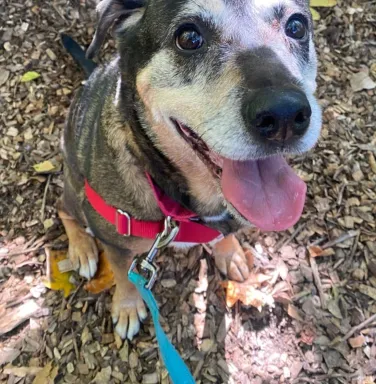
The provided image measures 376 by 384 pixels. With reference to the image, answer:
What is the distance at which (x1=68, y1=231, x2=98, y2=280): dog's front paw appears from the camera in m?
3.64

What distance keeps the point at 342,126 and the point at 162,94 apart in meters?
2.46

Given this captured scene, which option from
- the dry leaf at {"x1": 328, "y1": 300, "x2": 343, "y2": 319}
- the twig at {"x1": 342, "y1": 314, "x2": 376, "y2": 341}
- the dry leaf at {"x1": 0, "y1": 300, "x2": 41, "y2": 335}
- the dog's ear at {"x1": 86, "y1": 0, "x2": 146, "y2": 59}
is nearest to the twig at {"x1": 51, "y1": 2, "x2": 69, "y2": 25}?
the dog's ear at {"x1": 86, "y1": 0, "x2": 146, "y2": 59}

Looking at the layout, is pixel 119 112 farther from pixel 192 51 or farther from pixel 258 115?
pixel 258 115

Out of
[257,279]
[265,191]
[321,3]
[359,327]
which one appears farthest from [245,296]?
[321,3]

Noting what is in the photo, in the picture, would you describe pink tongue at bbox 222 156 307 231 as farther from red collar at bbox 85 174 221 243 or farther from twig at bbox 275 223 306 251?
twig at bbox 275 223 306 251

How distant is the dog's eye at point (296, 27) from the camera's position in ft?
7.95

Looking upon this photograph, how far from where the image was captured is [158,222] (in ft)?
8.88

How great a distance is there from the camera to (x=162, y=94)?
226 centimetres

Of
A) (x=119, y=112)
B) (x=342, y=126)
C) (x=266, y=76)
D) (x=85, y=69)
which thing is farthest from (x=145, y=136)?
(x=342, y=126)

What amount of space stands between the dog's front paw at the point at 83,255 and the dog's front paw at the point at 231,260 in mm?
942

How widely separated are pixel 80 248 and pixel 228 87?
2063 millimetres

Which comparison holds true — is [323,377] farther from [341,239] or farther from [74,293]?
[74,293]

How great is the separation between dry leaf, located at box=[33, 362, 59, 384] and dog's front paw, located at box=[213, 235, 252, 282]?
1396 millimetres

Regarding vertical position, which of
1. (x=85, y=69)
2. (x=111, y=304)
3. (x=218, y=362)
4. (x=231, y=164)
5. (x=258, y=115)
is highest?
(x=258, y=115)
